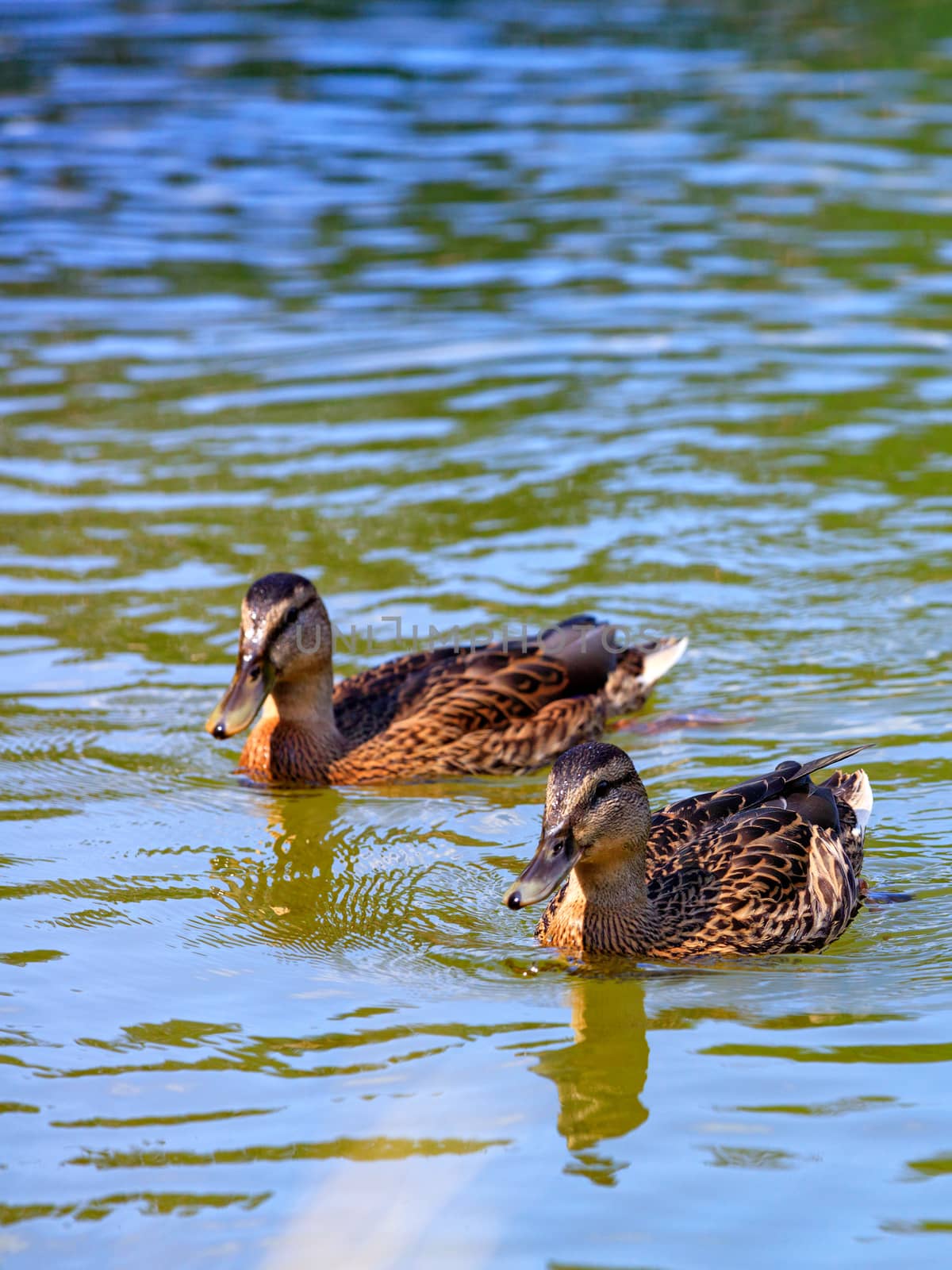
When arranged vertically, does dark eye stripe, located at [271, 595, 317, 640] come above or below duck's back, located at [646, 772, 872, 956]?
above

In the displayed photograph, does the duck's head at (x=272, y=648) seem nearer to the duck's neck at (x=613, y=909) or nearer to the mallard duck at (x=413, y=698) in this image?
the mallard duck at (x=413, y=698)

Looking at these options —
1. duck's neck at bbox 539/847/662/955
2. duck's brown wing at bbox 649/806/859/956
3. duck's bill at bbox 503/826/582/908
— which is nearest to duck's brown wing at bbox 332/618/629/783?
duck's brown wing at bbox 649/806/859/956

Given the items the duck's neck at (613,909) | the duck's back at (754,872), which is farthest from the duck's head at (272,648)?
the duck's neck at (613,909)

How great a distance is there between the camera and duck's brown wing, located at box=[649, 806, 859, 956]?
6.79 m

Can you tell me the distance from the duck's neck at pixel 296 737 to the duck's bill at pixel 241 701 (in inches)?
7.7

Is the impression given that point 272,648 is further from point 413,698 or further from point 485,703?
point 485,703

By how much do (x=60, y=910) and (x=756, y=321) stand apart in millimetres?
9767

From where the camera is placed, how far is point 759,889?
22.5 feet

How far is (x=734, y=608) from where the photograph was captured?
412 inches

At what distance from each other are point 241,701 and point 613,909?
8.35ft

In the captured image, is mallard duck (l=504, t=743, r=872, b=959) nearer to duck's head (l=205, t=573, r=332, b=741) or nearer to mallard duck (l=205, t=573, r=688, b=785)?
mallard duck (l=205, t=573, r=688, b=785)

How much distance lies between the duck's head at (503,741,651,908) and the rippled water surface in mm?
421

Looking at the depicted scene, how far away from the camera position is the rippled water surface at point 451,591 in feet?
17.8

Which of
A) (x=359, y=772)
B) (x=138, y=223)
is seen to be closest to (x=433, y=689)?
(x=359, y=772)
